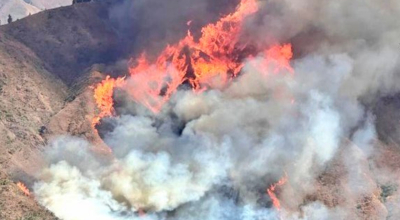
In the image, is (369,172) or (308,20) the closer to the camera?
(369,172)

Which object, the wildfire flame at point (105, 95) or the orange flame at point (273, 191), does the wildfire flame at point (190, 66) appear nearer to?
the wildfire flame at point (105, 95)

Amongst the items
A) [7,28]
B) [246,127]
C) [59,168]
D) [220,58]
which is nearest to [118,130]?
[59,168]

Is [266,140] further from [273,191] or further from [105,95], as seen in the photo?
[105,95]

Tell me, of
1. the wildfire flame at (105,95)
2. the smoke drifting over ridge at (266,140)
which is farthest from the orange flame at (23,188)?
the wildfire flame at (105,95)

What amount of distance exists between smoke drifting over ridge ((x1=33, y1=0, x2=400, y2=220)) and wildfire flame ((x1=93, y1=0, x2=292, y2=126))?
62 centimetres

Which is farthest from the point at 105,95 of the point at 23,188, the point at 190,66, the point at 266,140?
the point at 266,140

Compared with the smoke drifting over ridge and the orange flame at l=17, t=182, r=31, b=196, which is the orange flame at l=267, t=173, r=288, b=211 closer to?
the smoke drifting over ridge

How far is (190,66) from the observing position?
6191cm

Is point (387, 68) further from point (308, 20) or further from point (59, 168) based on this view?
point (59, 168)

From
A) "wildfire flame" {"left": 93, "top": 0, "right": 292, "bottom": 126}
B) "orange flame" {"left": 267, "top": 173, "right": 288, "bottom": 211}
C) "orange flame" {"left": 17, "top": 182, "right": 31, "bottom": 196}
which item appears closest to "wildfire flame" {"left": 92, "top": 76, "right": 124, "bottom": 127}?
"wildfire flame" {"left": 93, "top": 0, "right": 292, "bottom": 126}

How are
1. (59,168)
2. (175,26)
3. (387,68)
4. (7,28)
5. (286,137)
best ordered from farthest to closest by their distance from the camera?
1. (175,26)
2. (7,28)
3. (387,68)
4. (286,137)
5. (59,168)

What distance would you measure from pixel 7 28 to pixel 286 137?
4022 centimetres

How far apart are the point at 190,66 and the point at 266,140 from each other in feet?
55.3

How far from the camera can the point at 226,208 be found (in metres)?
44.7
